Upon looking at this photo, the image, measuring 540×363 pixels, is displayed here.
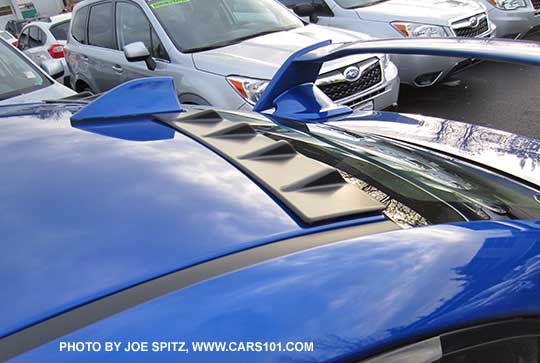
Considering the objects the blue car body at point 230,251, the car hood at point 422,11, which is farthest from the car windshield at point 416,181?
the car hood at point 422,11

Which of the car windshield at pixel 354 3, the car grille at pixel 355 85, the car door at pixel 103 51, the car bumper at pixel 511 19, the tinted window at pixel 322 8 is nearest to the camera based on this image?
the car grille at pixel 355 85

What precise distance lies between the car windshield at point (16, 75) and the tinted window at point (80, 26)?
1.59 metres

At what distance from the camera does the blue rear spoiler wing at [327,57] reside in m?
1.46

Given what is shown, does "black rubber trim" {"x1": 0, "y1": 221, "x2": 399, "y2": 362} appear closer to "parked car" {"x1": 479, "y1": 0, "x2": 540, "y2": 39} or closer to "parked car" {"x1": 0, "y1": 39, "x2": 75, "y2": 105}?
"parked car" {"x1": 0, "y1": 39, "x2": 75, "y2": 105}

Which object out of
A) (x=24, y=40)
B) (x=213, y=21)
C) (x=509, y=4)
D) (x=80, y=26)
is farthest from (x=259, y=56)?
(x=24, y=40)

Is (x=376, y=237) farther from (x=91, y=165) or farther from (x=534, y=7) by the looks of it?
(x=534, y=7)

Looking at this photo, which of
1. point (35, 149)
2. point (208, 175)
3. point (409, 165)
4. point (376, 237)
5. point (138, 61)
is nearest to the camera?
point (376, 237)

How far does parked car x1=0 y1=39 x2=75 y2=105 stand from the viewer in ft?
12.8

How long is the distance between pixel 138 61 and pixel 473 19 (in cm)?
402

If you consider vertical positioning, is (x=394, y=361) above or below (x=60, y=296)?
below

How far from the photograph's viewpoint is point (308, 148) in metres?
1.50

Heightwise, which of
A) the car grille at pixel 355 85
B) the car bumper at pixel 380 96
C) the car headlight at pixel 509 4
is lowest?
the car bumper at pixel 380 96

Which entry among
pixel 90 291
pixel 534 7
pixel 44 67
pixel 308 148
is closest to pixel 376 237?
pixel 90 291

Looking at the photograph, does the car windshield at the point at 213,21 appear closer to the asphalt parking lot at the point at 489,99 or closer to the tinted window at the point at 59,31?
the asphalt parking lot at the point at 489,99
